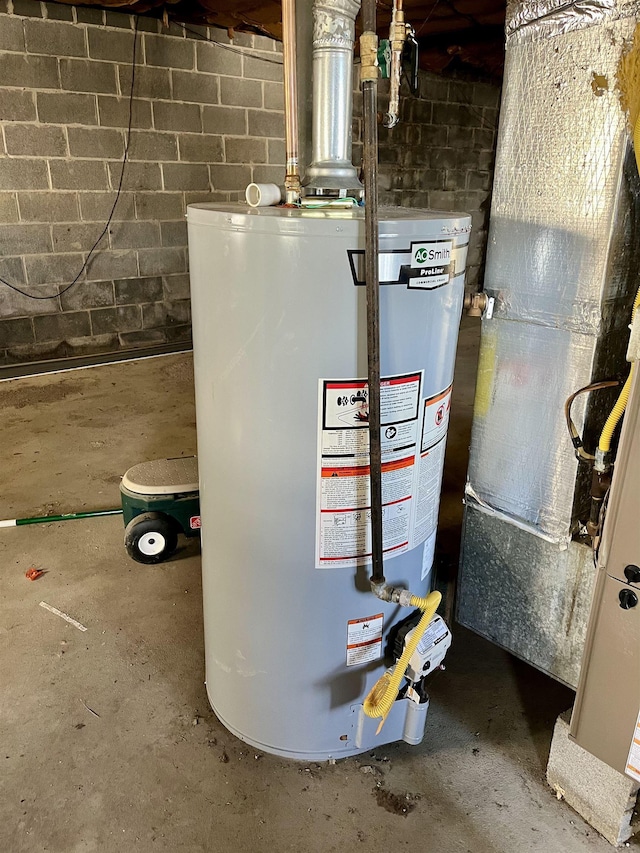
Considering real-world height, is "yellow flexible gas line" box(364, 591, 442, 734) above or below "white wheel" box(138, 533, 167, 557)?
above

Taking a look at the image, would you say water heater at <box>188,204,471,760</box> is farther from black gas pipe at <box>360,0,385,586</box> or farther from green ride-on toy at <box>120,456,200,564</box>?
green ride-on toy at <box>120,456,200,564</box>

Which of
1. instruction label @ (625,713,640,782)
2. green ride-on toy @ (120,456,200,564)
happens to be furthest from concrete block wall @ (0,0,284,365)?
instruction label @ (625,713,640,782)

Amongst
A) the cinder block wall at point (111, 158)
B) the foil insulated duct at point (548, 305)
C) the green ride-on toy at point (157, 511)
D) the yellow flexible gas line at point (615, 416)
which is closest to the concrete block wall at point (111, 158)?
the cinder block wall at point (111, 158)

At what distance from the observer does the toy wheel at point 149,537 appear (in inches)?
84.6

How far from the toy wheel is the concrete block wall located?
108 inches

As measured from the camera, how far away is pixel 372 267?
3.28 feet

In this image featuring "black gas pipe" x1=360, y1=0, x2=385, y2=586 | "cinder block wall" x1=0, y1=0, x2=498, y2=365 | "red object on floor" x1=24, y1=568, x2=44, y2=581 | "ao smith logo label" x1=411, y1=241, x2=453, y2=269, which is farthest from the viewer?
"cinder block wall" x1=0, y1=0, x2=498, y2=365

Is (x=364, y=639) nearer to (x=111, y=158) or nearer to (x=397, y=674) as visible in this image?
(x=397, y=674)

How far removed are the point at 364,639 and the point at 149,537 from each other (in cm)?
108

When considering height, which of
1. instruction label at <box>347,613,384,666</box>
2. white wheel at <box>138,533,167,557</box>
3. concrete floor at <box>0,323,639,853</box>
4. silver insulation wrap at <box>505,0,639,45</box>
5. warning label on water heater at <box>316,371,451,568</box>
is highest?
silver insulation wrap at <box>505,0,639,45</box>

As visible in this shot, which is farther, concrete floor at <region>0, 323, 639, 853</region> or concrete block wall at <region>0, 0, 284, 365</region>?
concrete block wall at <region>0, 0, 284, 365</region>

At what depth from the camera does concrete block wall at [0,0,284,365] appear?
12.9ft

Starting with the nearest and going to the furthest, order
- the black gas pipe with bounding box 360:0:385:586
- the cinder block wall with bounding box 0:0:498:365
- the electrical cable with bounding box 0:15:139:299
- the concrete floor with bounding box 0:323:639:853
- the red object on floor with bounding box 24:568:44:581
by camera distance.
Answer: the black gas pipe with bounding box 360:0:385:586, the concrete floor with bounding box 0:323:639:853, the red object on floor with bounding box 24:568:44:581, the cinder block wall with bounding box 0:0:498:365, the electrical cable with bounding box 0:15:139:299

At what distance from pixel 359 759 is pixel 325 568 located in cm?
54
